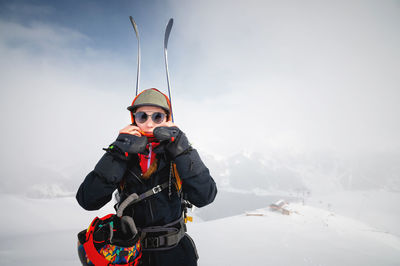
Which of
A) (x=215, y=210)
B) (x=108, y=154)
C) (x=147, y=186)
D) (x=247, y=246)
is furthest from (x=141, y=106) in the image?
(x=215, y=210)

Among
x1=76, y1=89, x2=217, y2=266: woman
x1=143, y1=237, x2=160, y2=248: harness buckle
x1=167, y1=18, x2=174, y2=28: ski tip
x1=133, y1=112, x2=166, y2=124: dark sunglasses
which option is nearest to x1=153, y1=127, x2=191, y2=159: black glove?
x1=76, y1=89, x2=217, y2=266: woman

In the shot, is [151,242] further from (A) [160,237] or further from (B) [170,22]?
(B) [170,22]

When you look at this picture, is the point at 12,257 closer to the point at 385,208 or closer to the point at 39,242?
the point at 39,242

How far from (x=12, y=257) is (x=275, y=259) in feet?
28.6

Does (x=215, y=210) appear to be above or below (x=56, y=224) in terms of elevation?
below

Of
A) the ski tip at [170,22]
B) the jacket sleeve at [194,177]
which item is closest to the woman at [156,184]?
the jacket sleeve at [194,177]

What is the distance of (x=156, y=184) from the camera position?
7.39 ft

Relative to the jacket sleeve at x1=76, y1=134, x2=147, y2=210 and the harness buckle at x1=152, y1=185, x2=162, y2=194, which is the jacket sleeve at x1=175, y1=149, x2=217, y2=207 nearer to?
the harness buckle at x1=152, y1=185, x2=162, y2=194

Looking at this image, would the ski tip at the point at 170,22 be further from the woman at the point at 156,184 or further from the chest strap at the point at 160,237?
the chest strap at the point at 160,237

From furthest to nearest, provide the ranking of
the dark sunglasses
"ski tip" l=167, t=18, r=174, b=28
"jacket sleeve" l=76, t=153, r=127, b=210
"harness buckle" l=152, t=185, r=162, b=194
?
"ski tip" l=167, t=18, r=174, b=28 → the dark sunglasses → "harness buckle" l=152, t=185, r=162, b=194 → "jacket sleeve" l=76, t=153, r=127, b=210

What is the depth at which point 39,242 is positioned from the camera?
20.7ft

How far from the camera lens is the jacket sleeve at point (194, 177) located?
2082 millimetres

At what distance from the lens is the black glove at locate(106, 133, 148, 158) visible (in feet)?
6.62

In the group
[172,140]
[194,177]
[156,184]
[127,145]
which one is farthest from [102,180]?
[194,177]
